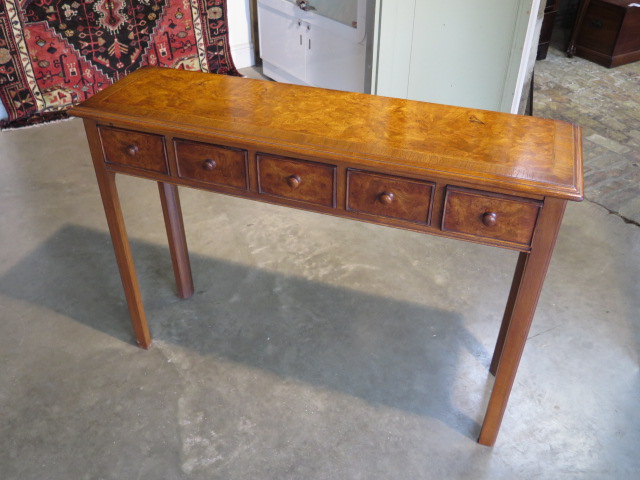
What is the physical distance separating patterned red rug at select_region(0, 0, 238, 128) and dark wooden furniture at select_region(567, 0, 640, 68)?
3.09 metres

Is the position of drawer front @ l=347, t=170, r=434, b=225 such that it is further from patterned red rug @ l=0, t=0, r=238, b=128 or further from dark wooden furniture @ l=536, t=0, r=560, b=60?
dark wooden furniture @ l=536, t=0, r=560, b=60

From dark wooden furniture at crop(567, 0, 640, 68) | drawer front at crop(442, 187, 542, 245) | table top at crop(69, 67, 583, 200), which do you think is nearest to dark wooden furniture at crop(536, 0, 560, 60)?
dark wooden furniture at crop(567, 0, 640, 68)

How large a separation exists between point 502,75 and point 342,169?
2117 millimetres

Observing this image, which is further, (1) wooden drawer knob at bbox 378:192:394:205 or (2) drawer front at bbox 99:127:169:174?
(2) drawer front at bbox 99:127:169:174

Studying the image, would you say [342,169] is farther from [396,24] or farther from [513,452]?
[396,24]

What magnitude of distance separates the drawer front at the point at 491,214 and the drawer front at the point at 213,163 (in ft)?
2.05

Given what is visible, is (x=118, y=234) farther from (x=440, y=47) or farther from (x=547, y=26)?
(x=547, y=26)

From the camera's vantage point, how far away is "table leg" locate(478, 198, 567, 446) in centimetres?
161

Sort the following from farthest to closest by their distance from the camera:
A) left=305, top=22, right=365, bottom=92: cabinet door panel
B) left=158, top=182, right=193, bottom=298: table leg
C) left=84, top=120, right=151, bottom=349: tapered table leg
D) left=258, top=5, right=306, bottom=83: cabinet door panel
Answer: left=258, top=5, right=306, bottom=83: cabinet door panel, left=305, top=22, right=365, bottom=92: cabinet door panel, left=158, top=182, right=193, bottom=298: table leg, left=84, top=120, right=151, bottom=349: tapered table leg

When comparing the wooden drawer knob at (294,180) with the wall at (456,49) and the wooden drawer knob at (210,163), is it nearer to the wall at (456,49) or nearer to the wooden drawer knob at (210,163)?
the wooden drawer knob at (210,163)

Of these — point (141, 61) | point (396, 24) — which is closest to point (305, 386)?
point (396, 24)

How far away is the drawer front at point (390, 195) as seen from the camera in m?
1.71

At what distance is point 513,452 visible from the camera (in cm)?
210

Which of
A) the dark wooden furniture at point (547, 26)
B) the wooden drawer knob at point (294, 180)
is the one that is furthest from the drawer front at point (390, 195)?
the dark wooden furniture at point (547, 26)
